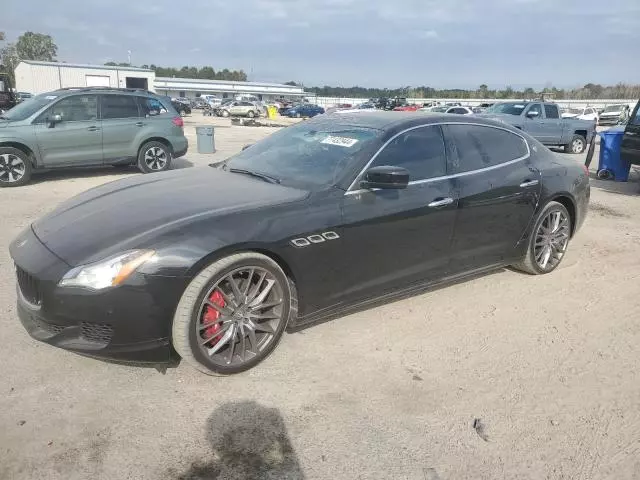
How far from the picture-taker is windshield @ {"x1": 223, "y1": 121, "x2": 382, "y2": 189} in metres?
3.60

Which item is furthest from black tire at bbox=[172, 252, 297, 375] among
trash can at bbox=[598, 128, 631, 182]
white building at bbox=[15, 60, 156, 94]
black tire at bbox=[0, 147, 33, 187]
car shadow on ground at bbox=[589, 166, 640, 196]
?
white building at bbox=[15, 60, 156, 94]

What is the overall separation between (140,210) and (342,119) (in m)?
1.94

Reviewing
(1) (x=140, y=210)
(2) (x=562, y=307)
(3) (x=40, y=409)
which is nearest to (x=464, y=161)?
(2) (x=562, y=307)

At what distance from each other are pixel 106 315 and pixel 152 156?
8.10 metres

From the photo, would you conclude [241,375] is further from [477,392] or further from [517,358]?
[517,358]

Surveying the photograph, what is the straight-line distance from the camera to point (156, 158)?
10.2 meters

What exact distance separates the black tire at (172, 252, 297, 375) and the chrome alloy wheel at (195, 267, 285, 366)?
0.6 inches

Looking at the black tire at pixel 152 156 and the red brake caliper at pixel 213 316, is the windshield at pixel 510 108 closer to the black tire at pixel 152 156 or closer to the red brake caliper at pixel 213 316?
the black tire at pixel 152 156

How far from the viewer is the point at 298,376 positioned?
3117 mm

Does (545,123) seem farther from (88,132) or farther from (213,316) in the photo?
(213,316)

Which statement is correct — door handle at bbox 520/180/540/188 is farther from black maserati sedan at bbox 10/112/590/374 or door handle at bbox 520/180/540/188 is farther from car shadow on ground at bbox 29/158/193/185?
car shadow on ground at bbox 29/158/193/185

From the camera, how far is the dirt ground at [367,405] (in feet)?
7.89

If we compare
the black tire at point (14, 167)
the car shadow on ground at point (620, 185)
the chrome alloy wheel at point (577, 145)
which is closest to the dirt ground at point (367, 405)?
the black tire at point (14, 167)

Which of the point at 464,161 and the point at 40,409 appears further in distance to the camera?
the point at 464,161
